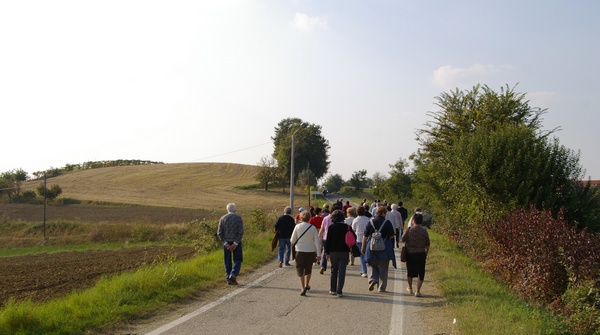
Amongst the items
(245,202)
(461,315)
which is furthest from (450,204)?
(245,202)

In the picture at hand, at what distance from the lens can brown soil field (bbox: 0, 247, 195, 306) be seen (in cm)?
1677

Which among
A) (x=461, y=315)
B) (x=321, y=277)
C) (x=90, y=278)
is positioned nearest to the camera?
(x=461, y=315)

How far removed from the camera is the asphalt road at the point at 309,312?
802 cm

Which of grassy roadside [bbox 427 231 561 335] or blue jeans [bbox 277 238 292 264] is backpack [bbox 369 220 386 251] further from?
blue jeans [bbox 277 238 292 264]

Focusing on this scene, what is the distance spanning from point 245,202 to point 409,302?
5327 centimetres

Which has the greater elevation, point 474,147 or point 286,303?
point 474,147

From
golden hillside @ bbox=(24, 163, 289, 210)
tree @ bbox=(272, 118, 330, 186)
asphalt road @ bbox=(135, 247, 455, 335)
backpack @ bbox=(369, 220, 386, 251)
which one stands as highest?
tree @ bbox=(272, 118, 330, 186)

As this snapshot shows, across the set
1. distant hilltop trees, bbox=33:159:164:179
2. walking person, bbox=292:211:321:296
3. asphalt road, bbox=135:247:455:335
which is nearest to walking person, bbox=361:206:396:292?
asphalt road, bbox=135:247:455:335

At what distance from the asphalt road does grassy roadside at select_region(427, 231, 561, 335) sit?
30 centimetres

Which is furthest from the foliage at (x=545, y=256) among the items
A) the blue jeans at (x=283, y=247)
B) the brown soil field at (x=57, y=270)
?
the brown soil field at (x=57, y=270)

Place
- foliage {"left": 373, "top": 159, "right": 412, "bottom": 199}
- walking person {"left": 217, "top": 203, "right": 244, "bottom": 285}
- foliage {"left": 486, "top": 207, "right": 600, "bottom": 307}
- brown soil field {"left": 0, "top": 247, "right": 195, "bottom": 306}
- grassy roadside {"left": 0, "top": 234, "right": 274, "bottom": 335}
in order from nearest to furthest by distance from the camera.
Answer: grassy roadside {"left": 0, "top": 234, "right": 274, "bottom": 335} < foliage {"left": 486, "top": 207, "right": 600, "bottom": 307} < walking person {"left": 217, "top": 203, "right": 244, "bottom": 285} < brown soil field {"left": 0, "top": 247, "right": 195, "bottom": 306} < foliage {"left": 373, "top": 159, "right": 412, "bottom": 199}

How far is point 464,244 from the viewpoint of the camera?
2144 centimetres

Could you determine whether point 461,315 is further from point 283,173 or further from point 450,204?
point 283,173

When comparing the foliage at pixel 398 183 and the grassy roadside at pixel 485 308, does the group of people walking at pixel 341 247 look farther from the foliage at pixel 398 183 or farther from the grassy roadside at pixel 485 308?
the foliage at pixel 398 183
